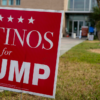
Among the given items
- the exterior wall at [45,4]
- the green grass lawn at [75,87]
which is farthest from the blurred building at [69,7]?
the green grass lawn at [75,87]

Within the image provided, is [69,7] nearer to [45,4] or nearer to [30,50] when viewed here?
[45,4]

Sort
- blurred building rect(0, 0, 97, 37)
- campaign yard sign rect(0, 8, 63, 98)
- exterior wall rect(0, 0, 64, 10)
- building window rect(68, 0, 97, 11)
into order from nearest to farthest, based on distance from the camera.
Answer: campaign yard sign rect(0, 8, 63, 98)
exterior wall rect(0, 0, 64, 10)
blurred building rect(0, 0, 97, 37)
building window rect(68, 0, 97, 11)

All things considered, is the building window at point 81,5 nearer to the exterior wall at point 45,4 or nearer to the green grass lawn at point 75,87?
the exterior wall at point 45,4

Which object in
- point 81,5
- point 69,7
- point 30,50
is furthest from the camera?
point 69,7

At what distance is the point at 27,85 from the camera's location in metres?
2.18

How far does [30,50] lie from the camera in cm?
221

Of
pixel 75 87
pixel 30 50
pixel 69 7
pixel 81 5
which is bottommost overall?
pixel 75 87

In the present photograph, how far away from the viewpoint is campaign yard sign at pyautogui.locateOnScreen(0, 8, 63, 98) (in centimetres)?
213

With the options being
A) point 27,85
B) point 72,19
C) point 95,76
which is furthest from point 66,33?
point 27,85

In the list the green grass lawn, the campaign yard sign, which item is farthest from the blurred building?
the campaign yard sign

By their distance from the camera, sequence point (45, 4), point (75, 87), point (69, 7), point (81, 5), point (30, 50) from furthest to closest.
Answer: point (69, 7) → point (81, 5) → point (45, 4) → point (75, 87) → point (30, 50)

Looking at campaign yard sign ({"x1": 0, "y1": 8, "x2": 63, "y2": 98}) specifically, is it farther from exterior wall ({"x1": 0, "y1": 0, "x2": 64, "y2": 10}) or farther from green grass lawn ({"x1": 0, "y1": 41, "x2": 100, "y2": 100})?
exterior wall ({"x1": 0, "y1": 0, "x2": 64, "y2": 10})

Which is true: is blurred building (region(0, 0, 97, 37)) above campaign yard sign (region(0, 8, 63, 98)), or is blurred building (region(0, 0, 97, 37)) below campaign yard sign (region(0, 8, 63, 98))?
above

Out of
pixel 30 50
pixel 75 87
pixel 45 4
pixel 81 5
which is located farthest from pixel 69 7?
pixel 30 50
